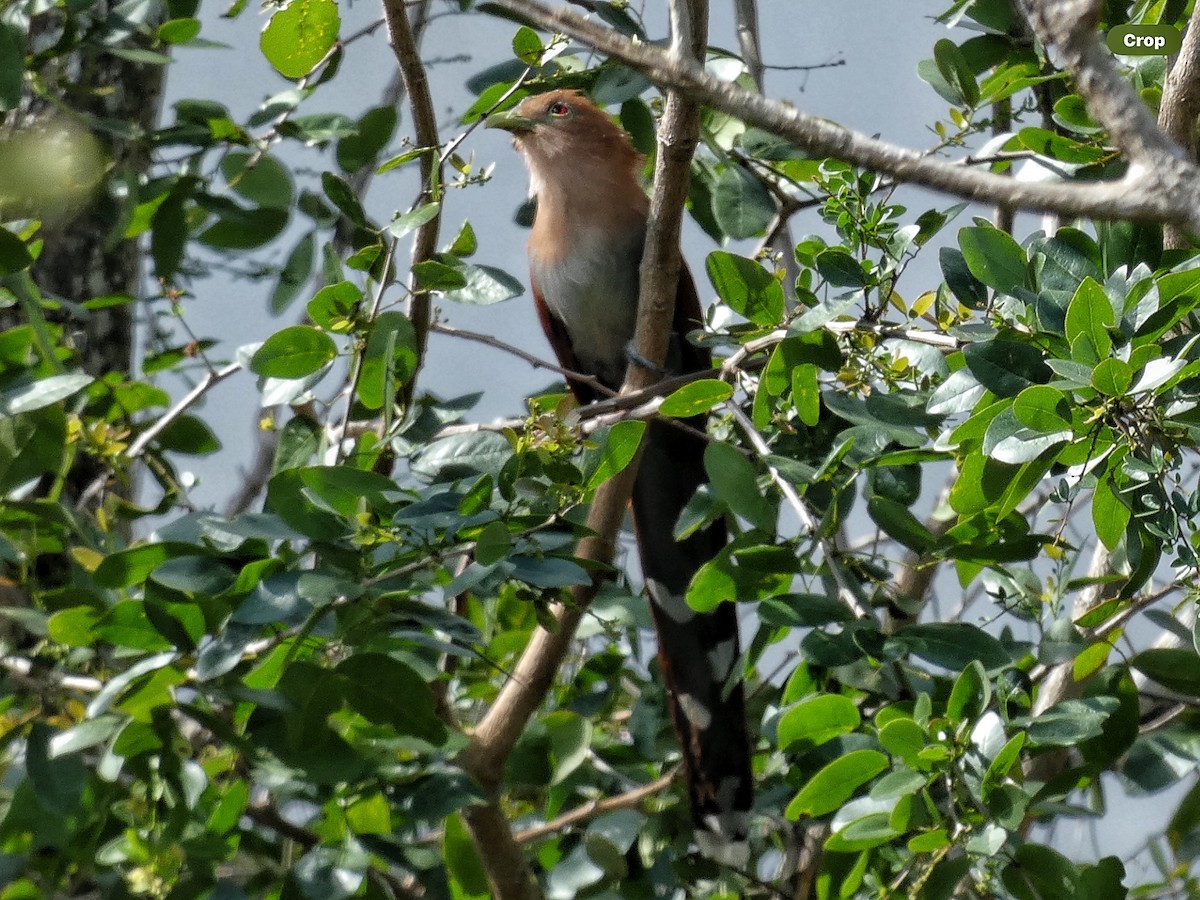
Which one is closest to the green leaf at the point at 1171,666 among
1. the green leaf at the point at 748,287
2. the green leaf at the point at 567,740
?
the green leaf at the point at 748,287

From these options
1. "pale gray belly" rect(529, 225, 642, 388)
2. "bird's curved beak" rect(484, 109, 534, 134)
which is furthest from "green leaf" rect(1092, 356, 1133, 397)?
"bird's curved beak" rect(484, 109, 534, 134)

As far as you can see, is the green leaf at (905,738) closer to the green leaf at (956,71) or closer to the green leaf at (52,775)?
the green leaf at (956,71)

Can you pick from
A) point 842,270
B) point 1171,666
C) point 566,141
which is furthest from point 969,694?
point 566,141

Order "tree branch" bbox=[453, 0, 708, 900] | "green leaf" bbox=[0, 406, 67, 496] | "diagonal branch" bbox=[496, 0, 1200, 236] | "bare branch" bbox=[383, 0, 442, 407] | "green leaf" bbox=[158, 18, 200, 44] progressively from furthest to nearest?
"green leaf" bbox=[158, 18, 200, 44]
"tree branch" bbox=[453, 0, 708, 900]
"green leaf" bbox=[0, 406, 67, 496]
"bare branch" bbox=[383, 0, 442, 407]
"diagonal branch" bbox=[496, 0, 1200, 236]

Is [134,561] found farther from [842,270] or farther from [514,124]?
[514,124]

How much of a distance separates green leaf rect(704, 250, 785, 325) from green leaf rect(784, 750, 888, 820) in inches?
24.3

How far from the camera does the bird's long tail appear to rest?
239 centimetres

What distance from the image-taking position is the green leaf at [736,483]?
169cm

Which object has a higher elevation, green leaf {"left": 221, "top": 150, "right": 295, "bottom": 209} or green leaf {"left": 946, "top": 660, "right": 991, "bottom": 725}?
green leaf {"left": 221, "top": 150, "right": 295, "bottom": 209}

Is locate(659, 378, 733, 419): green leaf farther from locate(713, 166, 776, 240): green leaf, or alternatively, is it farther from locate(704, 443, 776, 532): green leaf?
locate(713, 166, 776, 240): green leaf

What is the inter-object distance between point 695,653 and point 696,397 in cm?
115

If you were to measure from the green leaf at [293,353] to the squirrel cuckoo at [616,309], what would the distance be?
1.06 meters

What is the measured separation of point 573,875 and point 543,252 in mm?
1719

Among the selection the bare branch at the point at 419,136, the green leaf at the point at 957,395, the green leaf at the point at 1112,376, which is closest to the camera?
the green leaf at the point at 1112,376
